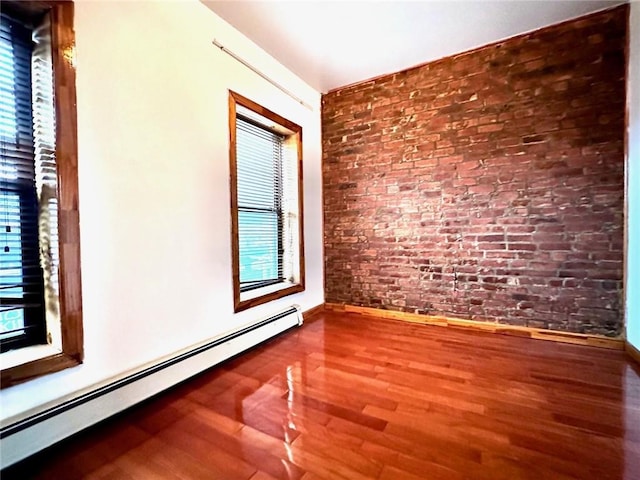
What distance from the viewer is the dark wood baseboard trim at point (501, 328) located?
8.45 feet

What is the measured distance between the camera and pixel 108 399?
1.61m

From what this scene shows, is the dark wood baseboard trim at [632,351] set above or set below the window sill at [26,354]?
below

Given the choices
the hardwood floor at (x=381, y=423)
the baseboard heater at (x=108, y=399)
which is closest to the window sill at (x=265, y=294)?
the baseboard heater at (x=108, y=399)

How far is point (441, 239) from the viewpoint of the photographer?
126 inches

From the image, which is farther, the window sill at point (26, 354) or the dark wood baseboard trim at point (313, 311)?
the dark wood baseboard trim at point (313, 311)

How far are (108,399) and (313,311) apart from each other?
237cm

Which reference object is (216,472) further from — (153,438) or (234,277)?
(234,277)

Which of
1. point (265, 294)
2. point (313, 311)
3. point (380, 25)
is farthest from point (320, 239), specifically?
point (380, 25)

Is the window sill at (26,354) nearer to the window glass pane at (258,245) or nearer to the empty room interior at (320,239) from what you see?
the empty room interior at (320,239)

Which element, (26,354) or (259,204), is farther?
(259,204)

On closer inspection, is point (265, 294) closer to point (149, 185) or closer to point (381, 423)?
point (149, 185)

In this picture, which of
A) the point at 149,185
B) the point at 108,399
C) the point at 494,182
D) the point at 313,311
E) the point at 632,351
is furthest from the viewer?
the point at 313,311

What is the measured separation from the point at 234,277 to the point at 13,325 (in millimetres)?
1345

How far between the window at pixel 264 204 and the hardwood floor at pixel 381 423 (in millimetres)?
847
